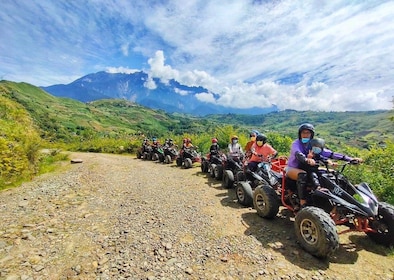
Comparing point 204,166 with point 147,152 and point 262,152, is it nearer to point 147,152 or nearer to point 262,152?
point 262,152

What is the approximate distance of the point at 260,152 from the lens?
26.4ft

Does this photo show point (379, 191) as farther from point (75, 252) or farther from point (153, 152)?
point (153, 152)

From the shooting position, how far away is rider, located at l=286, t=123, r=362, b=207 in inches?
192

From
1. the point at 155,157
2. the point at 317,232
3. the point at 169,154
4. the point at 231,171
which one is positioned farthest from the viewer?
the point at 155,157

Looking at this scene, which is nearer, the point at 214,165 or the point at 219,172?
the point at 219,172

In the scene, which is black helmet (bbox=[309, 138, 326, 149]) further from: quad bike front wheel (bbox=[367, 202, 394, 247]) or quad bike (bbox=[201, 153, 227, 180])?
quad bike (bbox=[201, 153, 227, 180])

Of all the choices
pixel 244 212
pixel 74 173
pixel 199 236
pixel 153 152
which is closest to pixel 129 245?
pixel 199 236

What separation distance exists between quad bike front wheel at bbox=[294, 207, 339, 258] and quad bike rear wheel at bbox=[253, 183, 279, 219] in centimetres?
110

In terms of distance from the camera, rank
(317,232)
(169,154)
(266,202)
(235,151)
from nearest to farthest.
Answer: (317,232), (266,202), (235,151), (169,154)

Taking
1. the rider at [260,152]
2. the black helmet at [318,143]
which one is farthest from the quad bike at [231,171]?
the black helmet at [318,143]

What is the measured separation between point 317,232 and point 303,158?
1.45m

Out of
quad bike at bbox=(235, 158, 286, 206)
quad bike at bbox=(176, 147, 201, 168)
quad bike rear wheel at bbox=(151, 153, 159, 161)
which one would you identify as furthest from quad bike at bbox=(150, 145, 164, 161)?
quad bike at bbox=(235, 158, 286, 206)

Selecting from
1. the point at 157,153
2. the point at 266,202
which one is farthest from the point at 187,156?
the point at 266,202

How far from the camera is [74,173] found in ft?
36.8
